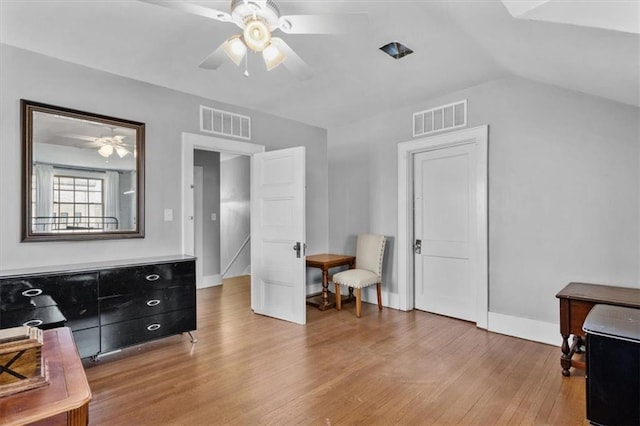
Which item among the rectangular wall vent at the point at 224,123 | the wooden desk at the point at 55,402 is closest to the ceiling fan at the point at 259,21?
the wooden desk at the point at 55,402

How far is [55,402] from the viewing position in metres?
1.01

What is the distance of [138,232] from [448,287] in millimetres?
3517

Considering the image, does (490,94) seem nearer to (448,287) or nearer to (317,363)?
(448,287)

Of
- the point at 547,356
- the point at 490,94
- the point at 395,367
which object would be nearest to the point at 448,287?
the point at 547,356

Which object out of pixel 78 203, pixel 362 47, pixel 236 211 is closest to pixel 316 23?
pixel 362 47

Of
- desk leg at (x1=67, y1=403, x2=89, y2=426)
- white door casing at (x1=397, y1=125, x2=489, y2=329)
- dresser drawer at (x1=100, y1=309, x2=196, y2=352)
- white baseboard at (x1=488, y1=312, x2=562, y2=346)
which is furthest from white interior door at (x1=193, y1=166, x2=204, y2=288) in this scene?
desk leg at (x1=67, y1=403, x2=89, y2=426)

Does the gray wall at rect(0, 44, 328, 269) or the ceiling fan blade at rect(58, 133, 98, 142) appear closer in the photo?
the gray wall at rect(0, 44, 328, 269)

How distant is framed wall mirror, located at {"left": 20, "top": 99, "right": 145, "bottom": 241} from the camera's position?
282cm

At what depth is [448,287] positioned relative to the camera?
13.3ft

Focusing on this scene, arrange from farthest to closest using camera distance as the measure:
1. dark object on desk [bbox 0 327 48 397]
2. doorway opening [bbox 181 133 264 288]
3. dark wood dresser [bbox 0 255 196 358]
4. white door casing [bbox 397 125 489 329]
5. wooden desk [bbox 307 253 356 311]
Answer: wooden desk [bbox 307 253 356 311]
doorway opening [bbox 181 133 264 288]
white door casing [bbox 397 125 489 329]
dark wood dresser [bbox 0 255 196 358]
dark object on desk [bbox 0 327 48 397]

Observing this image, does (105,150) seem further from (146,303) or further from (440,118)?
(440,118)

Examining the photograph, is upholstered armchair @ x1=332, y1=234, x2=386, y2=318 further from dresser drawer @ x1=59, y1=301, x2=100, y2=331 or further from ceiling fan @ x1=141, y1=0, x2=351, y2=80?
ceiling fan @ x1=141, y1=0, x2=351, y2=80

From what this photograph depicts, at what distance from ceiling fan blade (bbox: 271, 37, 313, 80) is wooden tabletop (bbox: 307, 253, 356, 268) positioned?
2.57m

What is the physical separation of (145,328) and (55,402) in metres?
2.20
